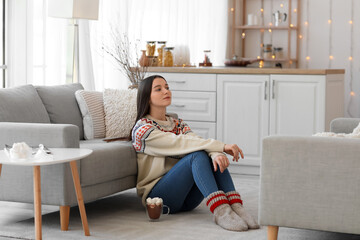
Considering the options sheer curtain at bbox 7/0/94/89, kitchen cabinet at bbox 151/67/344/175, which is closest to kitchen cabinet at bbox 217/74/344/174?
kitchen cabinet at bbox 151/67/344/175

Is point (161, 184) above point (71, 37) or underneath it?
underneath

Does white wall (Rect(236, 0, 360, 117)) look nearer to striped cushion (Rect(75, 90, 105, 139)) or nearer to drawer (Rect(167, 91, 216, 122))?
drawer (Rect(167, 91, 216, 122))

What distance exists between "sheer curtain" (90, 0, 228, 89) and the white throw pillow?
1.99 metres

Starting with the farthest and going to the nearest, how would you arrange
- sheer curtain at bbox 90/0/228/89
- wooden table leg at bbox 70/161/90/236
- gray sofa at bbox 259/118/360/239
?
1. sheer curtain at bbox 90/0/228/89
2. wooden table leg at bbox 70/161/90/236
3. gray sofa at bbox 259/118/360/239

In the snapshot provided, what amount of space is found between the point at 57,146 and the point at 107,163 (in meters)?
0.39

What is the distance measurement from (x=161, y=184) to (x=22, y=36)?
6.70ft

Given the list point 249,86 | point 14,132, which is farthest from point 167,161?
point 249,86

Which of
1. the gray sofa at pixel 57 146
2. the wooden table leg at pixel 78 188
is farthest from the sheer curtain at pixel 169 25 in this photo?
the wooden table leg at pixel 78 188

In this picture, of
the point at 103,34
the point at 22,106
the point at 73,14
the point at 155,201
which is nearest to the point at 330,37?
the point at 103,34

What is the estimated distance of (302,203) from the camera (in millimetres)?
2734

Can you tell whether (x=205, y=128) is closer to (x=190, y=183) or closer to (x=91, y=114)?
(x=91, y=114)

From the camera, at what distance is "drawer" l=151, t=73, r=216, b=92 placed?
5.30 meters

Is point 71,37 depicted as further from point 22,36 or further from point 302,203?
point 302,203

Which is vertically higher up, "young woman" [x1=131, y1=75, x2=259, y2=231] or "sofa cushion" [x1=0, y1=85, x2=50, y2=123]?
"sofa cushion" [x1=0, y1=85, x2=50, y2=123]
